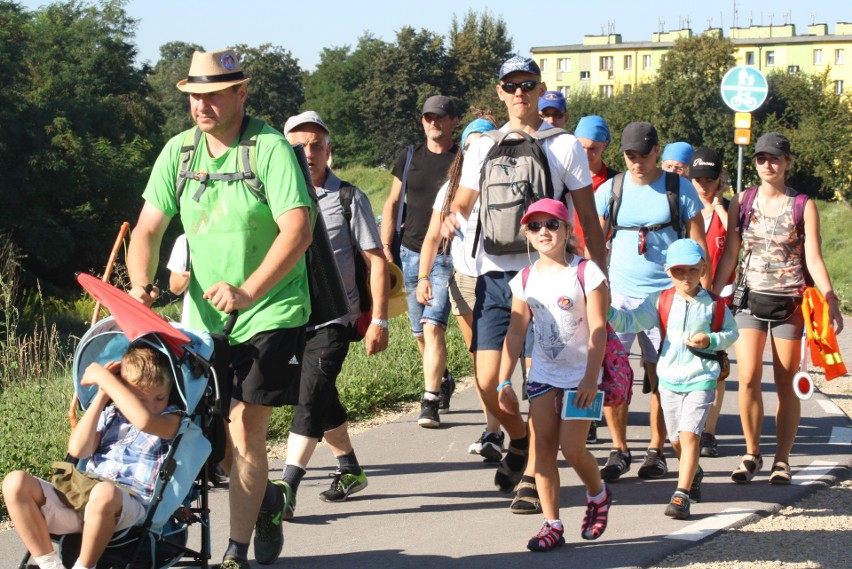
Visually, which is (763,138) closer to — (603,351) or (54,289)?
(603,351)

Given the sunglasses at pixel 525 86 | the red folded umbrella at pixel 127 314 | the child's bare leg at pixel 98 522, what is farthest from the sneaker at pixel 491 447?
the child's bare leg at pixel 98 522

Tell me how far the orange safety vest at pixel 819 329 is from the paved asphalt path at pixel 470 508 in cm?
73

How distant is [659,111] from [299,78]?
4813 cm

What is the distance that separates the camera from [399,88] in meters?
103

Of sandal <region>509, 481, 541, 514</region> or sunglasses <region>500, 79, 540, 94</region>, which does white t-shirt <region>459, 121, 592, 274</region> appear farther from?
sandal <region>509, 481, 541, 514</region>

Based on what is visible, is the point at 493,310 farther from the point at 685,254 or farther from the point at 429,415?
the point at 429,415

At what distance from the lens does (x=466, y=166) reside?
6668 mm

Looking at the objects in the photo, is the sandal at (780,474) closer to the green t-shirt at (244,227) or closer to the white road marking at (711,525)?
the white road marking at (711,525)

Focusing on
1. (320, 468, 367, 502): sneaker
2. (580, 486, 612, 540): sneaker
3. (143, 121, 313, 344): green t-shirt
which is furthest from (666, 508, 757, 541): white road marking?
(143, 121, 313, 344): green t-shirt

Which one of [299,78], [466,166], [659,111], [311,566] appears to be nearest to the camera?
[311,566]

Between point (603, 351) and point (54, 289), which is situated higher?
point (603, 351)

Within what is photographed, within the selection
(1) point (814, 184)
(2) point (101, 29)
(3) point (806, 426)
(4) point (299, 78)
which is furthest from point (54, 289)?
(4) point (299, 78)

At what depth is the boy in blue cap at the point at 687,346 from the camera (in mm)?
6344

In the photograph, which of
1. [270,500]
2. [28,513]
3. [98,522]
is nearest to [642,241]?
[270,500]
